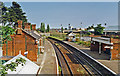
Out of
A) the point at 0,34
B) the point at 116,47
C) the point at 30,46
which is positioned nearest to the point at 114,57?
the point at 116,47

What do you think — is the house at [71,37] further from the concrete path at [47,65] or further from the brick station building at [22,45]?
the brick station building at [22,45]

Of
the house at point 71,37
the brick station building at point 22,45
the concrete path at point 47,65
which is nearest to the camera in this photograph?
the concrete path at point 47,65

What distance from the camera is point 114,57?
18.7 metres

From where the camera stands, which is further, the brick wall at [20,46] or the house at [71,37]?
the house at [71,37]

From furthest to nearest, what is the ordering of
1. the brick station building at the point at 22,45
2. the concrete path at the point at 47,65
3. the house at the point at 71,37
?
the house at the point at 71,37 < the brick station building at the point at 22,45 < the concrete path at the point at 47,65

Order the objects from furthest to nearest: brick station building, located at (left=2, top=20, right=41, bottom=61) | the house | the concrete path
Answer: the house < brick station building, located at (left=2, top=20, right=41, bottom=61) < the concrete path

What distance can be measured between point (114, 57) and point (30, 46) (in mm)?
14745

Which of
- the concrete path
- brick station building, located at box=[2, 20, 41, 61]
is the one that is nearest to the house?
the concrete path

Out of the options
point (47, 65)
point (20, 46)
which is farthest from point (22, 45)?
point (47, 65)

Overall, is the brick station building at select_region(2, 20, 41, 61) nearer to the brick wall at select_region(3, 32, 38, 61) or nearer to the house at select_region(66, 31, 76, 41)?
the brick wall at select_region(3, 32, 38, 61)

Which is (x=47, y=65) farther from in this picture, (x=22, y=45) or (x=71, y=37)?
(x=71, y=37)

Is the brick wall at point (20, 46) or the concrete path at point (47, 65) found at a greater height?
the brick wall at point (20, 46)

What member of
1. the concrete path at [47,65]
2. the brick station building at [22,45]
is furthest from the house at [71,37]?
the brick station building at [22,45]

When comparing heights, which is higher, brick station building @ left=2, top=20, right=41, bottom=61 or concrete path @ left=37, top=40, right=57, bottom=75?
brick station building @ left=2, top=20, right=41, bottom=61
